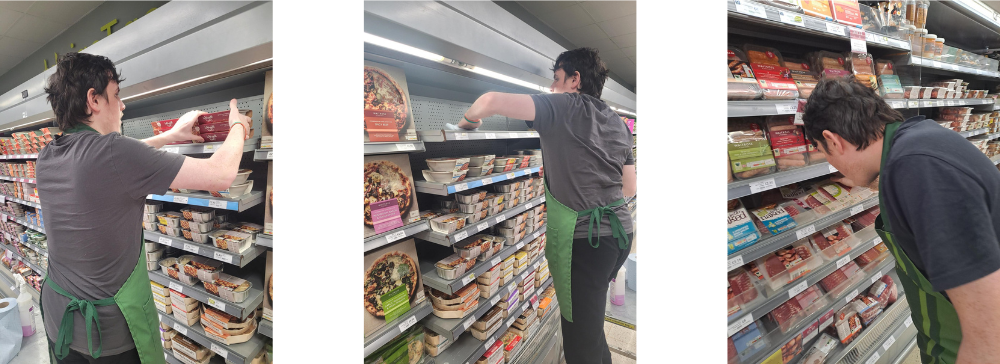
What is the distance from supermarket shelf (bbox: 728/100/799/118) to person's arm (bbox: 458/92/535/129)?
824 millimetres

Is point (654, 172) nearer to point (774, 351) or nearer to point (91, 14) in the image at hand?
point (774, 351)

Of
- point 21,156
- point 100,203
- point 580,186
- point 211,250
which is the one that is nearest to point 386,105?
point 580,186

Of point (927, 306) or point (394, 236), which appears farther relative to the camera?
point (927, 306)

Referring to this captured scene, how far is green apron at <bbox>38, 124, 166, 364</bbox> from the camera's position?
1240 mm

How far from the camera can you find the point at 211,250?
1486 mm

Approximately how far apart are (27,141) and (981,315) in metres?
4.88

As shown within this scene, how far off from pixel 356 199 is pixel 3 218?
474cm

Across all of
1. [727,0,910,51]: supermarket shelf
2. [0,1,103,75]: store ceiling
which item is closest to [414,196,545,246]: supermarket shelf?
[727,0,910,51]: supermarket shelf

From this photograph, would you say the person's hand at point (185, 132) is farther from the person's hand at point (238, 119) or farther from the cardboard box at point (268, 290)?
the cardboard box at point (268, 290)

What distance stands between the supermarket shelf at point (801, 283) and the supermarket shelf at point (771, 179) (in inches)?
21.5

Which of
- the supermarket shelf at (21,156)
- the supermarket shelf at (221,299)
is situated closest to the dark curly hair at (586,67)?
the supermarket shelf at (221,299)

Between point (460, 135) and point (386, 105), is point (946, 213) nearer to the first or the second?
point (460, 135)

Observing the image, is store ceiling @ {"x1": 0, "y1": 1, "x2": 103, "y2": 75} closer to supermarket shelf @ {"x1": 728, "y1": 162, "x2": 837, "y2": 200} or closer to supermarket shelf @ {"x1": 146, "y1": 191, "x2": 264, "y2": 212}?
supermarket shelf @ {"x1": 146, "y1": 191, "x2": 264, "y2": 212}

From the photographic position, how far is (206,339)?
167 cm
